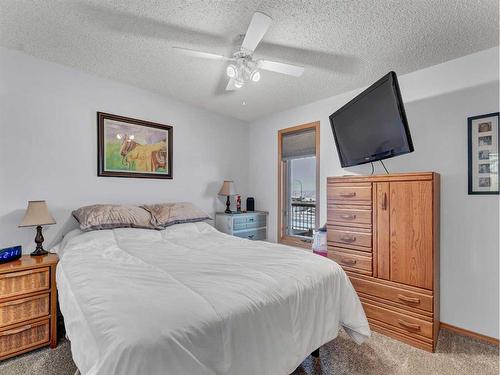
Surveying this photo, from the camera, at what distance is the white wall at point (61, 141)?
7.59 ft

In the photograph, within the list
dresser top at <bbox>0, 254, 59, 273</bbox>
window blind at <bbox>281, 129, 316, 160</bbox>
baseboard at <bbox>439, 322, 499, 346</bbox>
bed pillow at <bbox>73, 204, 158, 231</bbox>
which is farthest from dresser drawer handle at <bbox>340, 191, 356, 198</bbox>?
dresser top at <bbox>0, 254, 59, 273</bbox>

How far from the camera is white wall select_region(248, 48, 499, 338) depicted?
7.23ft

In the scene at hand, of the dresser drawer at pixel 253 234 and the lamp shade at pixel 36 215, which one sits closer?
the lamp shade at pixel 36 215

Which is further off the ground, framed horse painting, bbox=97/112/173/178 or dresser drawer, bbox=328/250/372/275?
framed horse painting, bbox=97/112/173/178

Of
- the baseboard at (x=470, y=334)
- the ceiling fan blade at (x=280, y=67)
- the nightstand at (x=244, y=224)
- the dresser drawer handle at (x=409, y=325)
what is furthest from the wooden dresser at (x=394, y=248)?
the nightstand at (x=244, y=224)

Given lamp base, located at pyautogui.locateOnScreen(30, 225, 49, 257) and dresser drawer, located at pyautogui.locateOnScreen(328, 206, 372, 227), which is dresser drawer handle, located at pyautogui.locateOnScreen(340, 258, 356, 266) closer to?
dresser drawer, located at pyautogui.locateOnScreen(328, 206, 372, 227)

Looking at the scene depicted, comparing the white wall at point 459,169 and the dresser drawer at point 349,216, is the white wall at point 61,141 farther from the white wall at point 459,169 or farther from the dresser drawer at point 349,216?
the white wall at point 459,169

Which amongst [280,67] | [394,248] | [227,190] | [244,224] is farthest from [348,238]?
[227,190]

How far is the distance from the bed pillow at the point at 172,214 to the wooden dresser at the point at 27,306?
99 cm

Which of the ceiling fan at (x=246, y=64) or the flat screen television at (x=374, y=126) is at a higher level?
the ceiling fan at (x=246, y=64)

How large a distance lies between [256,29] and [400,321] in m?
2.61

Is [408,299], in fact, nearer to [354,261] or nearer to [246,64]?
[354,261]

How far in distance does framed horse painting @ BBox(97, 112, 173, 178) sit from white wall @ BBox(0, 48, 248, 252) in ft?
0.25

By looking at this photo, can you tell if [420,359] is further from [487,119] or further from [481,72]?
[481,72]
